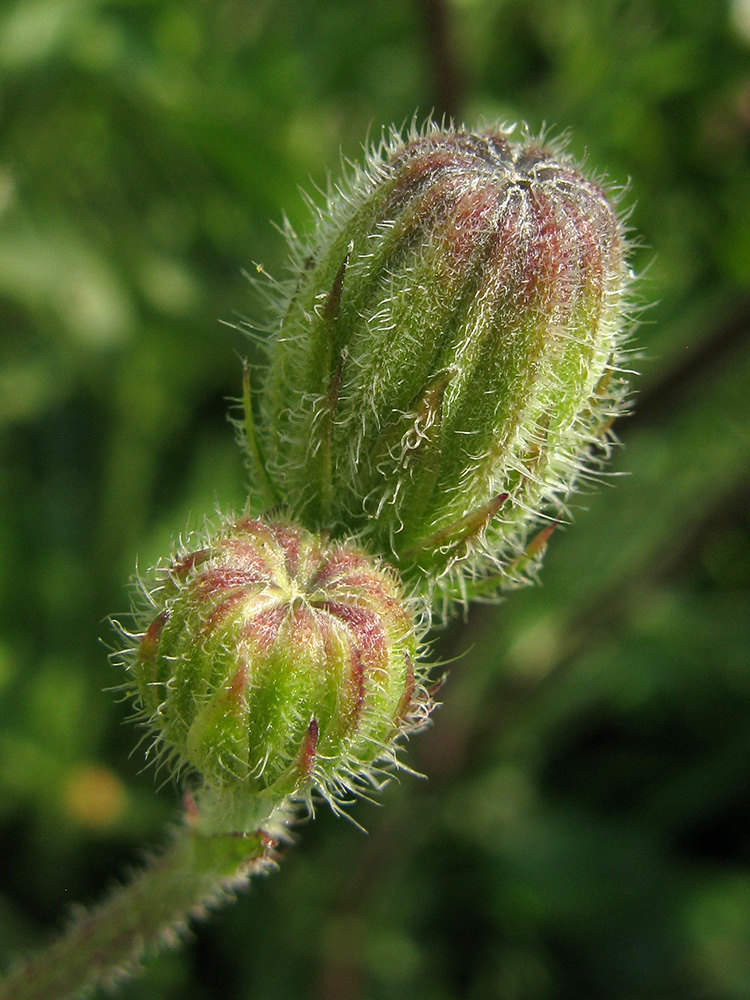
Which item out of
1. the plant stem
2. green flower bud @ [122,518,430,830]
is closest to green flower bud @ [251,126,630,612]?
green flower bud @ [122,518,430,830]

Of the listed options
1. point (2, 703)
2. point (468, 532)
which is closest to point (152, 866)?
point (468, 532)

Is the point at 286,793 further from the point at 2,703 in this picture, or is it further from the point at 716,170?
the point at 716,170

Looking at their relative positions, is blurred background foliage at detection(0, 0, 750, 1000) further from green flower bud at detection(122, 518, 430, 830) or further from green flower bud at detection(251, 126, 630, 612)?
green flower bud at detection(122, 518, 430, 830)

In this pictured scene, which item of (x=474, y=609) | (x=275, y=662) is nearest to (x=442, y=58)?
(x=474, y=609)

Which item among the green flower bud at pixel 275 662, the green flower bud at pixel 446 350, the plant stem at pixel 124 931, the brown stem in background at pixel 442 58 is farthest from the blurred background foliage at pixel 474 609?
the green flower bud at pixel 275 662

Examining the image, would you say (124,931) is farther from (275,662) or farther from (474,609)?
(474,609)

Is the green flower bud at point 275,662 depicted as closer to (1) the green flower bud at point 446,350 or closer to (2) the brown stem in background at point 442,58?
(1) the green flower bud at point 446,350
